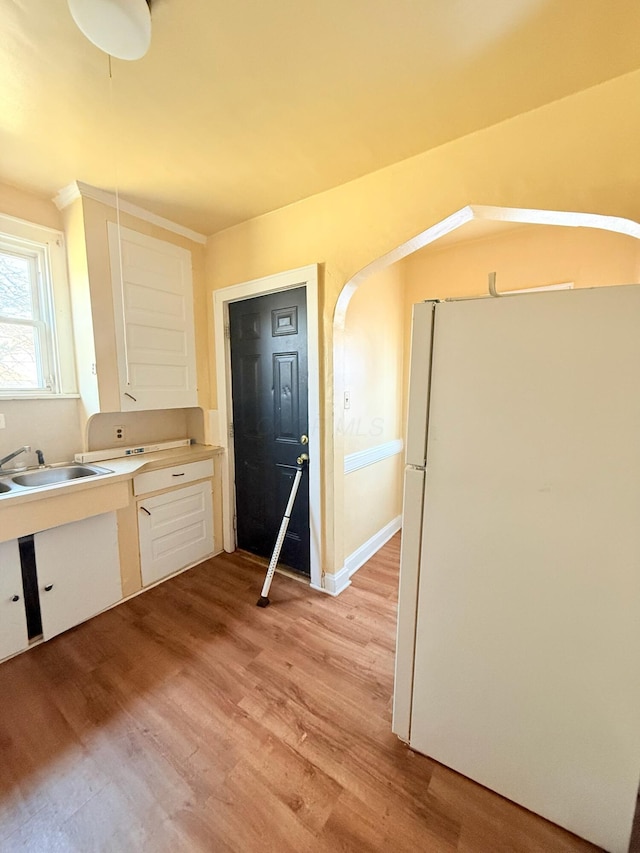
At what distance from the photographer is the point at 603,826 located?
1001 mm

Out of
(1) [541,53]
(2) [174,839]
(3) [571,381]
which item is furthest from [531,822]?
(1) [541,53]

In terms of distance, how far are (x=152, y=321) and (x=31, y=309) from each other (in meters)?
0.70

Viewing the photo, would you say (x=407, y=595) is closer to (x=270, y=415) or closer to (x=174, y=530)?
(x=270, y=415)

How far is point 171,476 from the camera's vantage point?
7.86ft

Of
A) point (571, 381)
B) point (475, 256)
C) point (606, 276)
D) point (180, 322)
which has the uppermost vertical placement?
point (475, 256)

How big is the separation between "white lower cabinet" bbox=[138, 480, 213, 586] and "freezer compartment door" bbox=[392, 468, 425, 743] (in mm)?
1800

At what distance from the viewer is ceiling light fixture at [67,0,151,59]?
0.96 m

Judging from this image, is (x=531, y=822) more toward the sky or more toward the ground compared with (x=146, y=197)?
more toward the ground

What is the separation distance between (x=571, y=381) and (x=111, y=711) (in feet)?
7.11

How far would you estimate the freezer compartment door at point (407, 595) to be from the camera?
1.17 m

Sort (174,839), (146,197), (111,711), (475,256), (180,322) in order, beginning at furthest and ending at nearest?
(475,256), (180,322), (146,197), (111,711), (174,839)

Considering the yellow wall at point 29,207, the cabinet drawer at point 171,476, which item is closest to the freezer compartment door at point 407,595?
the cabinet drawer at point 171,476

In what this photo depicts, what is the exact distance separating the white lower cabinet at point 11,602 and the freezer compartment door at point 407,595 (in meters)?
1.90

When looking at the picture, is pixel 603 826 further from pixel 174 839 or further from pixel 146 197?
pixel 146 197
